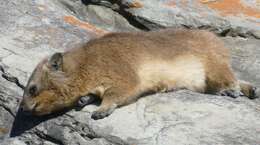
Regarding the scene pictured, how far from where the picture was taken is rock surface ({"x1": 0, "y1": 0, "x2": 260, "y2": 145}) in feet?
24.0

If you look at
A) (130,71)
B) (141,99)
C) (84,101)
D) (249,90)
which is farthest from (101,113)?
(249,90)

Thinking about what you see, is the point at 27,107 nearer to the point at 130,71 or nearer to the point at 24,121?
the point at 24,121

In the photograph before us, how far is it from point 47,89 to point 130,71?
118cm

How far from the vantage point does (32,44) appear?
364 inches

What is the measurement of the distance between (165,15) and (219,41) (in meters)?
1.60

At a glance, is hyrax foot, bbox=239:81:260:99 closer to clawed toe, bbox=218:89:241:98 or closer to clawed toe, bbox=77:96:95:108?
clawed toe, bbox=218:89:241:98

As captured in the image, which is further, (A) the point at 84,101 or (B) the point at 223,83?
(B) the point at 223,83

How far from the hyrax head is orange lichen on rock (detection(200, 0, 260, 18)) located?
4.14m

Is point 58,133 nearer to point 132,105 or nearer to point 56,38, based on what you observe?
point 132,105

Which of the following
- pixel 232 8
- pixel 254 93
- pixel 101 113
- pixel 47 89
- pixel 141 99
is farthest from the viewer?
pixel 232 8

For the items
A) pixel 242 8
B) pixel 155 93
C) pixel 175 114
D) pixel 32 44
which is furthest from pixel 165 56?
pixel 242 8

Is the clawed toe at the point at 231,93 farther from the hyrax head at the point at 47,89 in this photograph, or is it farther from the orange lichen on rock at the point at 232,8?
the orange lichen on rock at the point at 232,8

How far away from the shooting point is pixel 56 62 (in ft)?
26.1

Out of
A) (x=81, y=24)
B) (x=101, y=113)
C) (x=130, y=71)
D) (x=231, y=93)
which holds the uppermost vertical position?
(x=130, y=71)
